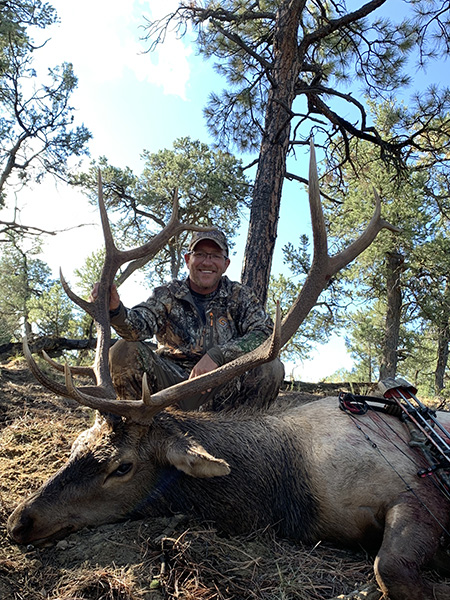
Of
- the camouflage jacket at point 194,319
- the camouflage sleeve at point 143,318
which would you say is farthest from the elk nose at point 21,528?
the camouflage jacket at point 194,319

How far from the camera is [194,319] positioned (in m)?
4.08

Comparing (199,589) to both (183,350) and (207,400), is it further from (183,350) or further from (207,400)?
(183,350)

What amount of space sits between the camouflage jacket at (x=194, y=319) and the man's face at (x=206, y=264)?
0.43 feet

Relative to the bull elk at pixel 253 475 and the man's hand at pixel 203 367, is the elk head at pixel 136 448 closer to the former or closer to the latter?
the bull elk at pixel 253 475

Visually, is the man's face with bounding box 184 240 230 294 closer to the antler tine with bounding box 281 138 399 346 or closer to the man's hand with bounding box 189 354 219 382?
the man's hand with bounding box 189 354 219 382

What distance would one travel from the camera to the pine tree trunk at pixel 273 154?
5914mm

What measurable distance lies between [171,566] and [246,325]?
226 cm

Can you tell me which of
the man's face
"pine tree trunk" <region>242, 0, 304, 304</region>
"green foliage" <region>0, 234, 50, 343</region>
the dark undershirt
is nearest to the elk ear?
the dark undershirt

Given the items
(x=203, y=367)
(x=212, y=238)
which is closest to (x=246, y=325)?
(x=212, y=238)

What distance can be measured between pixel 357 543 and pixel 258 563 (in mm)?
605

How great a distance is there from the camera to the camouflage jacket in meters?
3.97

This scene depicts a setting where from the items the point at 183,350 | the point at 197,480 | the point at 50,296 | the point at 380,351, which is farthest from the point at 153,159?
the point at 197,480

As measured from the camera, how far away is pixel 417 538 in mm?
2096

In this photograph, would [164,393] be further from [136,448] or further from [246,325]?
[246,325]
